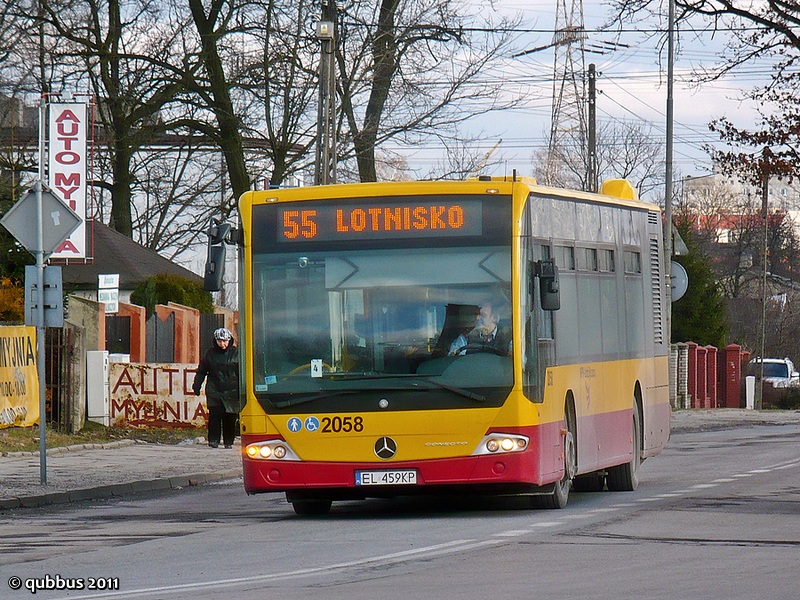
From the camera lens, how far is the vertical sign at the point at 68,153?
108 feet

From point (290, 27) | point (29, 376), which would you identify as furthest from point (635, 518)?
point (290, 27)

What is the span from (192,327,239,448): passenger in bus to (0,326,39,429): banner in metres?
2.77

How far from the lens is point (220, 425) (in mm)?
23953

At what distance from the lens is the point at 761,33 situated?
26.5m


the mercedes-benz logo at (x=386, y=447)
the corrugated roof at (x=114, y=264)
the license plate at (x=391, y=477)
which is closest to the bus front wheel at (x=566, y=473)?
the license plate at (x=391, y=477)

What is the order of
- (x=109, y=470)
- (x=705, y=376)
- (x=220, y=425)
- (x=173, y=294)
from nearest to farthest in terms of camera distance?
(x=109, y=470)
(x=220, y=425)
(x=173, y=294)
(x=705, y=376)

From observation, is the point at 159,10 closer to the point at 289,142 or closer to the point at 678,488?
the point at 289,142

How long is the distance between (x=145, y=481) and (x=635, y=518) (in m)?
6.75

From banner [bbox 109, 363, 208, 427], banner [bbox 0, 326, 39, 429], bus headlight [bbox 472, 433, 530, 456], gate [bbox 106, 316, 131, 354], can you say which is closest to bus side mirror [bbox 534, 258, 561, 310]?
bus headlight [bbox 472, 433, 530, 456]

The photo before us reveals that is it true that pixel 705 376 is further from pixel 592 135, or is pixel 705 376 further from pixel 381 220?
pixel 381 220

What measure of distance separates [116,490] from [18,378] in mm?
7187

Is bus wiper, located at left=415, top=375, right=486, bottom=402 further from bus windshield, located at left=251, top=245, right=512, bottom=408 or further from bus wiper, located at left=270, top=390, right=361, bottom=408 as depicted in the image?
bus wiper, located at left=270, top=390, right=361, bottom=408

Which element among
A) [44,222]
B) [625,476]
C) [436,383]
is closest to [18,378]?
[44,222]

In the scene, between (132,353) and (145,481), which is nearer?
(145,481)
